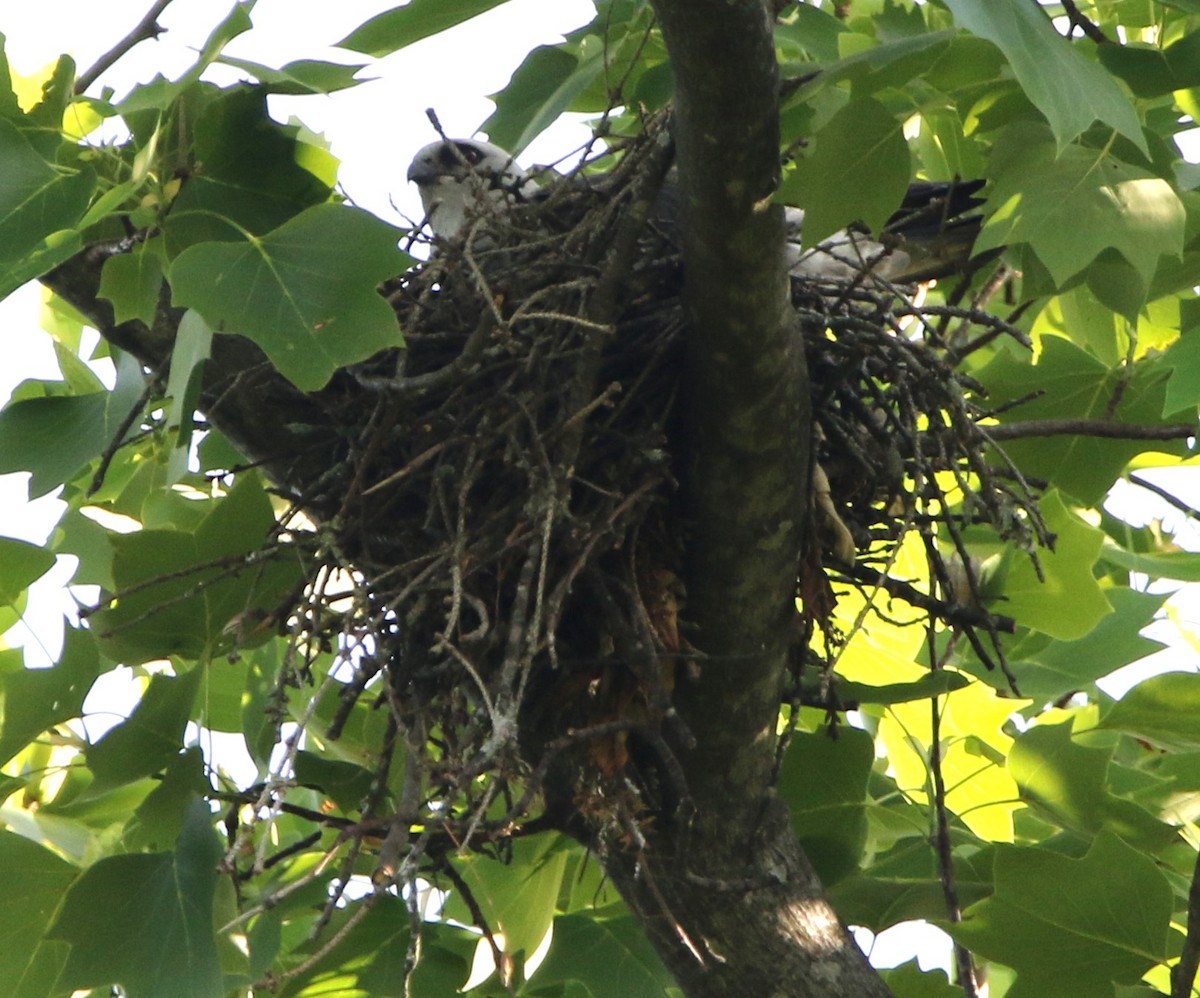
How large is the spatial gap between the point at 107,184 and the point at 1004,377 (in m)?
1.39

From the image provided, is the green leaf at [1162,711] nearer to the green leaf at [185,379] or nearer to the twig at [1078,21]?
the twig at [1078,21]

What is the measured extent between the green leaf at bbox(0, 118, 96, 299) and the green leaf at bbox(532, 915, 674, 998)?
1.27m

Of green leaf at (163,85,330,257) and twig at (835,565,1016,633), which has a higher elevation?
green leaf at (163,85,330,257)

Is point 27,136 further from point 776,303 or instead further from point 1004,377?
point 1004,377

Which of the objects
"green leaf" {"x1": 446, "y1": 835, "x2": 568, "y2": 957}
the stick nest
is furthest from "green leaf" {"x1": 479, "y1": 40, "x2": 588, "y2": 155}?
"green leaf" {"x1": 446, "y1": 835, "x2": 568, "y2": 957}

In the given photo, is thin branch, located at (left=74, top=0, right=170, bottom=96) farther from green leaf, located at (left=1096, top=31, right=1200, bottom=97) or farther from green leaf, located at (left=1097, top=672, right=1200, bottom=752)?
green leaf, located at (left=1097, top=672, right=1200, bottom=752)

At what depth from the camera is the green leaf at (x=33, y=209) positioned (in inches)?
65.4

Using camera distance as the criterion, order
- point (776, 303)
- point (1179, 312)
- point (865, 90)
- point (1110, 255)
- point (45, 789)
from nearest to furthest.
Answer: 1. point (776, 303)
2. point (865, 90)
3. point (1110, 255)
4. point (1179, 312)
5. point (45, 789)

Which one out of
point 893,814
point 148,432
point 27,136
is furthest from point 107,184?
point 893,814

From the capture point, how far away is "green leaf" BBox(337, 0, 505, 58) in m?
1.74

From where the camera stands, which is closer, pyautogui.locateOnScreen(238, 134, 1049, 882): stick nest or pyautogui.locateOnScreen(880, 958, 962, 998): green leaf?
pyautogui.locateOnScreen(238, 134, 1049, 882): stick nest

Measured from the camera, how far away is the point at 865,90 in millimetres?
1751

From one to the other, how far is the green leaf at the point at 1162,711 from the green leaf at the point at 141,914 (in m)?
1.37

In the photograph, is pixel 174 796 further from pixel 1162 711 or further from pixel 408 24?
pixel 1162 711
